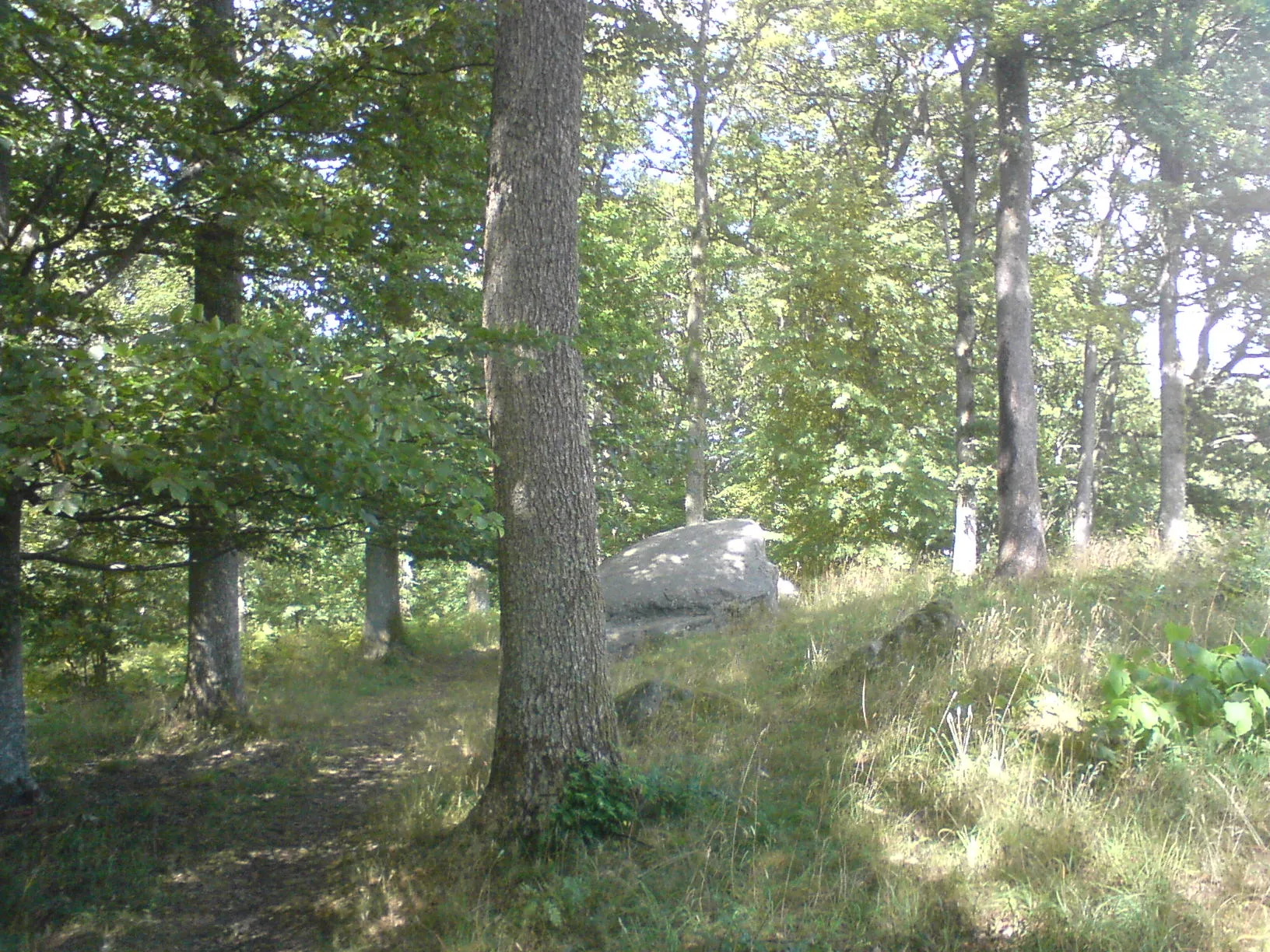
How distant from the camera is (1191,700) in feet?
16.9

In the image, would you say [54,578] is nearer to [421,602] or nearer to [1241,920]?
[1241,920]

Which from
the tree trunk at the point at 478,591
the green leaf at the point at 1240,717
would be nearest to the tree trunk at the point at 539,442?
the green leaf at the point at 1240,717

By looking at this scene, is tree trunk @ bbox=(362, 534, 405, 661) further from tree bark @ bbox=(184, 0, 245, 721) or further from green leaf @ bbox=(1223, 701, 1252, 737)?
green leaf @ bbox=(1223, 701, 1252, 737)

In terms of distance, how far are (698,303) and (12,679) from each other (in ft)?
50.2

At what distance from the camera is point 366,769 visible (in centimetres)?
894

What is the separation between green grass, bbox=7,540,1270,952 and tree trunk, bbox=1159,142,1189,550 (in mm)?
9999

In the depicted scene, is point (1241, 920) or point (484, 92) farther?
point (484, 92)

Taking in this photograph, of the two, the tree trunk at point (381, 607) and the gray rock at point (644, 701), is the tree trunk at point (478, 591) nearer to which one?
the tree trunk at point (381, 607)

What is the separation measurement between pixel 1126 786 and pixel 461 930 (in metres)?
3.69

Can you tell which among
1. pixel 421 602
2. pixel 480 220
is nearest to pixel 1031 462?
pixel 480 220

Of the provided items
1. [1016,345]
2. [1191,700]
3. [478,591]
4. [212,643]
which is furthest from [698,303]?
[1191,700]

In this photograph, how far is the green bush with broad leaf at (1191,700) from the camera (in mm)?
5012

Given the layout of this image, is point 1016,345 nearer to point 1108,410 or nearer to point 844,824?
point 844,824

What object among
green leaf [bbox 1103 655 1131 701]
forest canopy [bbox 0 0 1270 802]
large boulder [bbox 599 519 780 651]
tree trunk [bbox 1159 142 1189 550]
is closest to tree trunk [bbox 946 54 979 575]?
forest canopy [bbox 0 0 1270 802]
